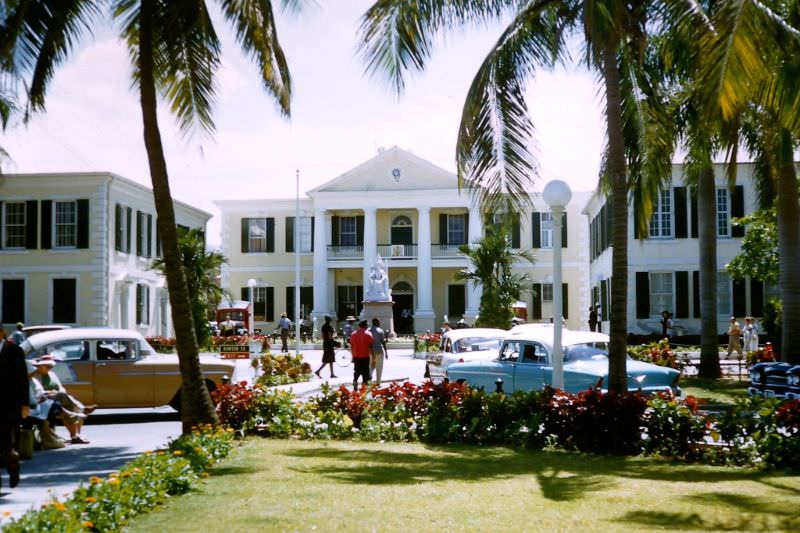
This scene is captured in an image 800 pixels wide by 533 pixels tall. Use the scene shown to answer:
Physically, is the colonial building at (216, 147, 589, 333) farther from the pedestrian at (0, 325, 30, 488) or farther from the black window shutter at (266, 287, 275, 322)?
the pedestrian at (0, 325, 30, 488)

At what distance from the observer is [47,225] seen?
121 feet

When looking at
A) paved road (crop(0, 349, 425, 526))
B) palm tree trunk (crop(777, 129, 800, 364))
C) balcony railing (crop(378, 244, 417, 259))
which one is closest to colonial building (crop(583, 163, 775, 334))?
palm tree trunk (crop(777, 129, 800, 364))

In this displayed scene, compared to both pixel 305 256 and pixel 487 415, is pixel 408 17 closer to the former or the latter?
pixel 487 415

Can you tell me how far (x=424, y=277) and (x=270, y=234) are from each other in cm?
983

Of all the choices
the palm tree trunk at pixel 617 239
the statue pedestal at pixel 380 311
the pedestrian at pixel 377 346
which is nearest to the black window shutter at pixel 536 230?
the statue pedestal at pixel 380 311

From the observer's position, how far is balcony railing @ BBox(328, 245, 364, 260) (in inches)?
2008

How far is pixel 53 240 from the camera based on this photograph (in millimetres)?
36844

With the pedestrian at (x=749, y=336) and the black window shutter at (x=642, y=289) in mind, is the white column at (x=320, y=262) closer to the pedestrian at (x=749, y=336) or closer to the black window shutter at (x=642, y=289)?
the black window shutter at (x=642, y=289)

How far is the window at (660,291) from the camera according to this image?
34531 millimetres

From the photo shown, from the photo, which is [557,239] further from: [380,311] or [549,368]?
[380,311]

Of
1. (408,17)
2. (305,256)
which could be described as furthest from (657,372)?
(305,256)

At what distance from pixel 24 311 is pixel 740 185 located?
27530 millimetres

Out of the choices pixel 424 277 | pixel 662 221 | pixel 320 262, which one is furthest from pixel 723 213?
pixel 320 262

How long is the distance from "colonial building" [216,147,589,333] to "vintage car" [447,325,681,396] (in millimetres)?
32366
